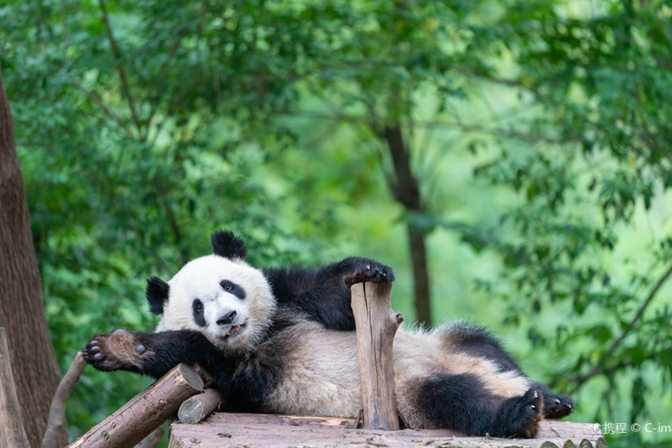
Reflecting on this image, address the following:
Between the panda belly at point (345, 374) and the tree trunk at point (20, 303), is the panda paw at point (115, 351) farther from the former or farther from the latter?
the tree trunk at point (20, 303)

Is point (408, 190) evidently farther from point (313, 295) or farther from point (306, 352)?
point (306, 352)

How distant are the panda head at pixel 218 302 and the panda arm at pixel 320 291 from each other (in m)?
0.10

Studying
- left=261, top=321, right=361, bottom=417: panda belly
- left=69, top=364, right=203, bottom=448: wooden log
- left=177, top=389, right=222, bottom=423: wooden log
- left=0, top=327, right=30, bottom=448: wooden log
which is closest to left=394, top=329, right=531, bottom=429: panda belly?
left=261, top=321, right=361, bottom=417: panda belly

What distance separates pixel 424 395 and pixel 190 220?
10.7 ft

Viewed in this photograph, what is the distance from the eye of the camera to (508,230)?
11594mm

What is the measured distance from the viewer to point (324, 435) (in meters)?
2.96

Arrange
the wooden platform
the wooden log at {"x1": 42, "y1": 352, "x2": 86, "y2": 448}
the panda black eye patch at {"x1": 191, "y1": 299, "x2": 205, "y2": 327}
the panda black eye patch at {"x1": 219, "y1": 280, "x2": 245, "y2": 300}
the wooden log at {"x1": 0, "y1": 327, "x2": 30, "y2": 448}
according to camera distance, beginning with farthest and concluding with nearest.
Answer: the panda black eye patch at {"x1": 219, "y1": 280, "x2": 245, "y2": 300} < the panda black eye patch at {"x1": 191, "y1": 299, "x2": 205, "y2": 327} < the wooden log at {"x1": 42, "y1": 352, "x2": 86, "y2": 448} < the wooden log at {"x1": 0, "y1": 327, "x2": 30, "y2": 448} < the wooden platform

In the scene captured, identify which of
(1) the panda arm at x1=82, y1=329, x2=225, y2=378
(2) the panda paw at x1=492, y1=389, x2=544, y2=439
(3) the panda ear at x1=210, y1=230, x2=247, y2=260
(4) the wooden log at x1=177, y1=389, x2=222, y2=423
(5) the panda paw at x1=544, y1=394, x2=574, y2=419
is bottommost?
(5) the panda paw at x1=544, y1=394, x2=574, y2=419

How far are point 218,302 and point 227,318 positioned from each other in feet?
0.49

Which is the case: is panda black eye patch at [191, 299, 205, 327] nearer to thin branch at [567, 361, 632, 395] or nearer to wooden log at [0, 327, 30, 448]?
wooden log at [0, 327, 30, 448]

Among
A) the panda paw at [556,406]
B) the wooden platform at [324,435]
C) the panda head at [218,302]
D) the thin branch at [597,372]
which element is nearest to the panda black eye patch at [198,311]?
the panda head at [218,302]

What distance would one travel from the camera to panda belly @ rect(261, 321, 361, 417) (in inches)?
139

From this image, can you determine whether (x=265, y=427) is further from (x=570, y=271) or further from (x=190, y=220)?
(x=570, y=271)

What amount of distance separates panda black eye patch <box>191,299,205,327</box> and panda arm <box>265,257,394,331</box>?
45 centimetres
